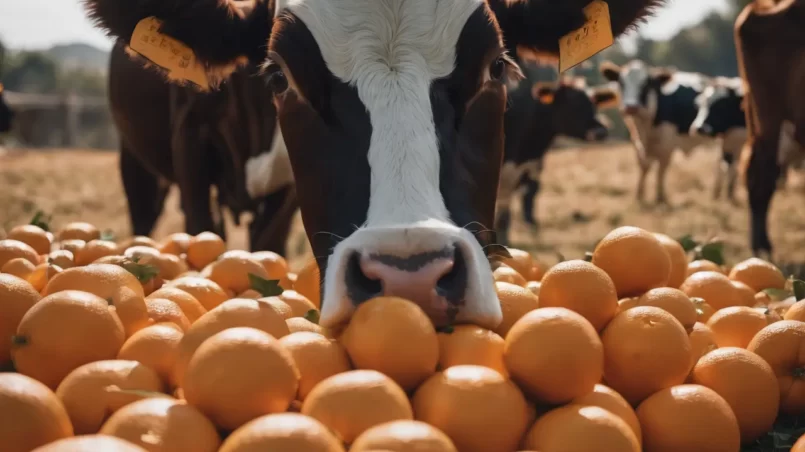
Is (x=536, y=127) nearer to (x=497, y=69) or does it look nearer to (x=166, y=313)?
(x=497, y=69)

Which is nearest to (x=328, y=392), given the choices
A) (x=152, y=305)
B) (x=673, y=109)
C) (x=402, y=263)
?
(x=402, y=263)

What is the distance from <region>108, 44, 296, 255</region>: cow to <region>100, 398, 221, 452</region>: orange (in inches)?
126

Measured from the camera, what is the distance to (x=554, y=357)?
1.50 meters

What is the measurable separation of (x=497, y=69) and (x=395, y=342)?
1400mm

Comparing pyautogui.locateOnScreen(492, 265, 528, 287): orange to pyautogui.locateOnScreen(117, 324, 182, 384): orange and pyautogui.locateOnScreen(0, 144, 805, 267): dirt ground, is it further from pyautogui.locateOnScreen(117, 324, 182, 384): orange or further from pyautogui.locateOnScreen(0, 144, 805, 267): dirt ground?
pyautogui.locateOnScreen(0, 144, 805, 267): dirt ground

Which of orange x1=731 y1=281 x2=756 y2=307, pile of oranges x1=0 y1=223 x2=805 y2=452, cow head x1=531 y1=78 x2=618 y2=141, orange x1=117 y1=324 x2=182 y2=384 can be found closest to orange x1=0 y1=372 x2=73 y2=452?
pile of oranges x1=0 y1=223 x2=805 y2=452

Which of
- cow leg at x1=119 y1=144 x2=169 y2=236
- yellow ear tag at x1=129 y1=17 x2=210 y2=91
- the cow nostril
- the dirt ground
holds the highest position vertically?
yellow ear tag at x1=129 y1=17 x2=210 y2=91

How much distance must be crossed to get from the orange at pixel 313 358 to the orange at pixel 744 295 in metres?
1.37

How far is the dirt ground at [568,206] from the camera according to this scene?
31.2 feet

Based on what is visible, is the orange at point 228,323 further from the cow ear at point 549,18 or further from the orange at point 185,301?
the cow ear at point 549,18

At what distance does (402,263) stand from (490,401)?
466 millimetres

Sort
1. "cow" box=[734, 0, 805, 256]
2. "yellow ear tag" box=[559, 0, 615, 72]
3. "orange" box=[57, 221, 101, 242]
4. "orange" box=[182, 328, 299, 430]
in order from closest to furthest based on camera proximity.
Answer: "orange" box=[182, 328, 299, 430], "yellow ear tag" box=[559, 0, 615, 72], "orange" box=[57, 221, 101, 242], "cow" box=[734, 0, 805, 256]

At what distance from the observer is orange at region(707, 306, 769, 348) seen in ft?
6.71

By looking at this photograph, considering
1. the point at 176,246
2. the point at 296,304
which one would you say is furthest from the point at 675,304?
the point at 176,246
